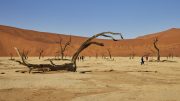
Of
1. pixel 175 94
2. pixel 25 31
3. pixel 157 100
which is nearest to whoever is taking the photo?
pixel 157 100

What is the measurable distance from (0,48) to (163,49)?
62.8 metres

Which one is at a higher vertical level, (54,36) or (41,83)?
(54,36)

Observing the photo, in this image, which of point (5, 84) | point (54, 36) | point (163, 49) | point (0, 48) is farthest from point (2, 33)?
point (5, 84)

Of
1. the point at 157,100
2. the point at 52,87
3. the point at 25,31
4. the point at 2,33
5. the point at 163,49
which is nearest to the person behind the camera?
the point at 157,100

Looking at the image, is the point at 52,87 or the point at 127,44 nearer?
the point at 52,87

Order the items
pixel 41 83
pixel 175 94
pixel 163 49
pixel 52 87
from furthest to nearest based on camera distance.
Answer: pixel 163 49
pixel 41 83
pixel 52 87
pixel 175 94

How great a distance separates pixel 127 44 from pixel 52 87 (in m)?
143

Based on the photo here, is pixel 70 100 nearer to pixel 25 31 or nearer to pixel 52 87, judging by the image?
pixel 52 87

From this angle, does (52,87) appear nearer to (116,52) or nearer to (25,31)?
(116,52)

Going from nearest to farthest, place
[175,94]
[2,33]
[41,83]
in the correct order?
[175,94] < [41,83] < [2,33]

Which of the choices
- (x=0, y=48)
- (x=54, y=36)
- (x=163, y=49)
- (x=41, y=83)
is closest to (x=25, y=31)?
(x=54, y=36)

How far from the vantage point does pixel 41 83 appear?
15.7 meters

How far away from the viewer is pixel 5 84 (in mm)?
15320

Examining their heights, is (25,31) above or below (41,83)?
above
